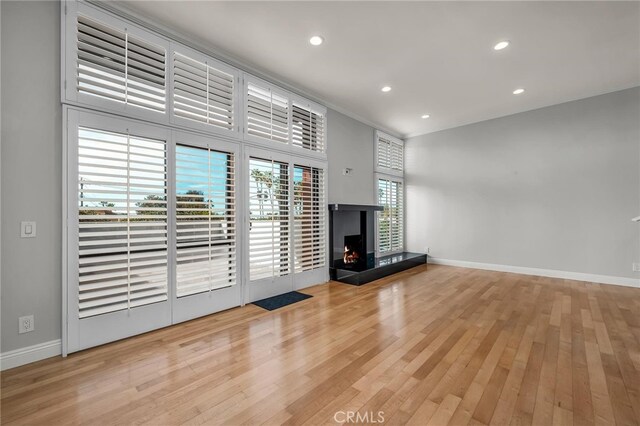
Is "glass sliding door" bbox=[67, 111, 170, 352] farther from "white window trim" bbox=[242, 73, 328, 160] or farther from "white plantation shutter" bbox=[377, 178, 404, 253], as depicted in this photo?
"white plantation shutter" bbox=[377, 178, 404, 253]

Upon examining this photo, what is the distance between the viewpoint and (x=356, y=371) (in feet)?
6.41

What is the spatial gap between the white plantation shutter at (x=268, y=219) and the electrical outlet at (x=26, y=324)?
1.89 meters

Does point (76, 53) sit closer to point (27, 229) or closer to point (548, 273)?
point (27, 229)

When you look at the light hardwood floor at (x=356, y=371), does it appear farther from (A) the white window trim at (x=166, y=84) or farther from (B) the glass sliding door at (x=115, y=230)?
(A) the white window trim at (x=166, y=84)

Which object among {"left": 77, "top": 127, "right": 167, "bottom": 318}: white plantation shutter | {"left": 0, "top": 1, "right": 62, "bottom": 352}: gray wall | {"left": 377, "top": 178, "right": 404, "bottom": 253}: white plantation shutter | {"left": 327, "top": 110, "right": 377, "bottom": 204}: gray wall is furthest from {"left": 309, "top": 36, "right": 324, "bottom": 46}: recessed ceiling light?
{"left": 377, "top": 178, "right": 404, "bottom": 253}: white plantation shutter

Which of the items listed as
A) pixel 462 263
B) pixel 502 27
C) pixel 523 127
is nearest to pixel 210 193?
pixel 502 27

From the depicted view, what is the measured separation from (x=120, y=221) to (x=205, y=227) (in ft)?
2.54

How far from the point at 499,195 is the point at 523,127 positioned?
4.35 ft

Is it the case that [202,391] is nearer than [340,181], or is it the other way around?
[202,391]

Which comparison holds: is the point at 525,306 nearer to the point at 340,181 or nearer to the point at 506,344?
the point at 506,344

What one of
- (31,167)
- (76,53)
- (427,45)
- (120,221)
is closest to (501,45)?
(427,45)

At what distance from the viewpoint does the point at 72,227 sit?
7.23 feet

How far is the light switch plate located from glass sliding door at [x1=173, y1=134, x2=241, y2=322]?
101 centimetres

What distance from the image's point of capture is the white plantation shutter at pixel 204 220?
9.20 ft
